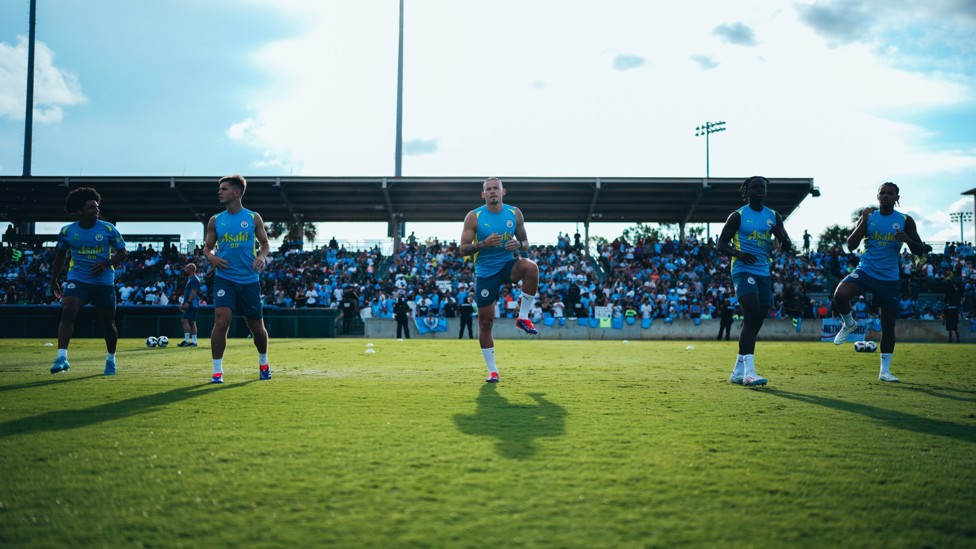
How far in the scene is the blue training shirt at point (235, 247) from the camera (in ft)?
25.9

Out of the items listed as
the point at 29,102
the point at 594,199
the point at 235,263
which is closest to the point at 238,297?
the point at 235,263

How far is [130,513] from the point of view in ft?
8.66

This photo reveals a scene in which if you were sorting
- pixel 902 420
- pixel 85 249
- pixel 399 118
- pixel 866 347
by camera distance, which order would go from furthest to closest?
pixel 399 118, pixel 866 347, pixel 85 249, pixel 902 420

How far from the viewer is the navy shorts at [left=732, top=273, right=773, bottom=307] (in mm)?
7789

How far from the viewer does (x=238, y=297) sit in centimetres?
795

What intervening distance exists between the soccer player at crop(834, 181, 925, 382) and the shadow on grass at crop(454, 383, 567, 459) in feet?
17.8

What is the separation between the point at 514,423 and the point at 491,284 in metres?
3.49

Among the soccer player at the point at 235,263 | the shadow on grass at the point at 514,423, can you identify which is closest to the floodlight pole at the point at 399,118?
the soccer player at the point at 235,263

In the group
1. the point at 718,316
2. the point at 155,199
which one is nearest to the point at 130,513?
the point at 718,316

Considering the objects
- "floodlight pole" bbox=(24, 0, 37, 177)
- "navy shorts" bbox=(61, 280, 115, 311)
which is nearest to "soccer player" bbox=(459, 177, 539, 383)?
"navy shorts" bbox=(61, 280, 115, 311)

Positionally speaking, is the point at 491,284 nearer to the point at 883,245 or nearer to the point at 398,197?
the point at 883,245

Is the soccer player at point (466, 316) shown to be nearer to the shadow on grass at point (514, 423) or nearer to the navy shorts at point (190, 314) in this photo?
the navy shorts at point (190, 314)

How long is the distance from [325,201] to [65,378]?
31382 mm

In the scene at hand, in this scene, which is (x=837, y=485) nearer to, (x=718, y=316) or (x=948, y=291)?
(x=718, y=316)
